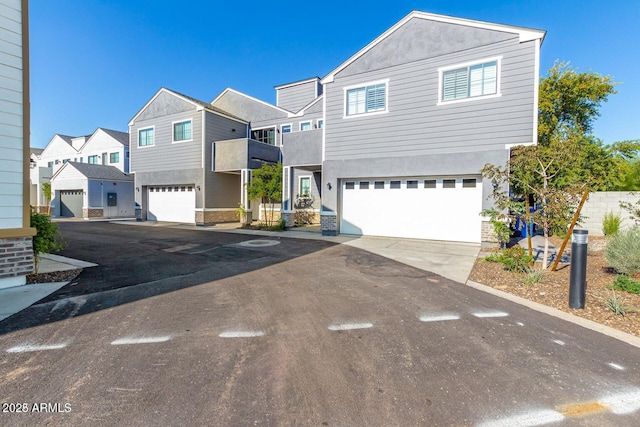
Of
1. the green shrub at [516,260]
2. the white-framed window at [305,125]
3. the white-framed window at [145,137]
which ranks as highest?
the white-framed window at [305,125]

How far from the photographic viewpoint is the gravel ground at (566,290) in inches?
171

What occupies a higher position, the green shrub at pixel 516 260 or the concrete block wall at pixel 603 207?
the concrete block wall at pixel 603 207

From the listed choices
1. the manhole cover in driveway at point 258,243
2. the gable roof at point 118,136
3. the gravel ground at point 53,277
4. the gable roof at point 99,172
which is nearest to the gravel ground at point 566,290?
the manhole cover in driveway at point 258,243

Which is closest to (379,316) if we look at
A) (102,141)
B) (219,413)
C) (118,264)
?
(219,413)

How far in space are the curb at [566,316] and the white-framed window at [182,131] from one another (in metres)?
18.7

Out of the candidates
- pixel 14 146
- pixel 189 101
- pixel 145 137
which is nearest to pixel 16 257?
pixel 14 146

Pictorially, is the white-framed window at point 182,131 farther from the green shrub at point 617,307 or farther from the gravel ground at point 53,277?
the green shrub at point 617,307

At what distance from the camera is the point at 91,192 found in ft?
81.7

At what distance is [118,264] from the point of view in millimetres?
7793

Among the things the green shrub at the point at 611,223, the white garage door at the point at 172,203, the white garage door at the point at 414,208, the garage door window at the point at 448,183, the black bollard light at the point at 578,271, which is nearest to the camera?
the black bollard light at the point at 578,271

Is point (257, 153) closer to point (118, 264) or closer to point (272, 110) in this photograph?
point (272, 110)

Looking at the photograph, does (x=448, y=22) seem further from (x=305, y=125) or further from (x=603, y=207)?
(x=305, y=125)

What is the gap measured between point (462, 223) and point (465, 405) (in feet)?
32.0

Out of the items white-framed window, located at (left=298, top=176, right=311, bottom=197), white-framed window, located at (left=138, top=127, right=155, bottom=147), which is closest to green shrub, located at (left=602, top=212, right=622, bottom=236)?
white-framed window, located at (left=298, top=176, right=311, bottom=197)
